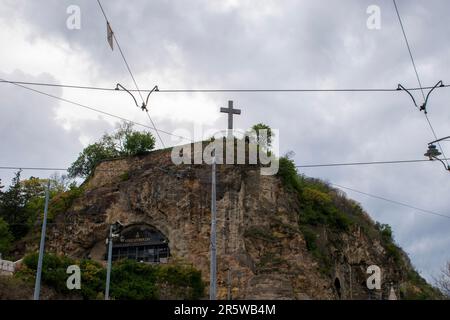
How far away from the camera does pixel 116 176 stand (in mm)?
41969

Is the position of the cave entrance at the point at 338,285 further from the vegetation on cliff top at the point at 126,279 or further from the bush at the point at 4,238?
the bush at the point at 4,238

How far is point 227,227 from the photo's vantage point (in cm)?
3603

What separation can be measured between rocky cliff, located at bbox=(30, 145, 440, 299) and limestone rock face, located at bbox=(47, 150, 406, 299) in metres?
0.06

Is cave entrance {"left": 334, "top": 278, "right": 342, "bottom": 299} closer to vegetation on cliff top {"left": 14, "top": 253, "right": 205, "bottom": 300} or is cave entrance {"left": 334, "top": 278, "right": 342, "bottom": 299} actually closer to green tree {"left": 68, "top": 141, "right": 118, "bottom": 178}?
vegetation on cliff top {"left": 14, "top": 253, "right": 205, "bottom": 300}

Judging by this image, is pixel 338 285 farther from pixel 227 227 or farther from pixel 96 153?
pixel 96 153

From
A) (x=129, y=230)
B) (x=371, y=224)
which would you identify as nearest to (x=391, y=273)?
(x=371, y=224)

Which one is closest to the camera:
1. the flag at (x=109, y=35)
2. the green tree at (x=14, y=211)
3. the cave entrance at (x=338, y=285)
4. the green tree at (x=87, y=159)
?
the flag at (x=109, y=35)

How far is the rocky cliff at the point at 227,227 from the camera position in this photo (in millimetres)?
34938

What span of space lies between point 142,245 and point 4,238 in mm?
9841

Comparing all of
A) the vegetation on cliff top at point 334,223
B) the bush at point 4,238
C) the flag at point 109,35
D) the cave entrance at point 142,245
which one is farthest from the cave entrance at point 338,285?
the flag at point 109,35

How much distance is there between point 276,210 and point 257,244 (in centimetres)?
316

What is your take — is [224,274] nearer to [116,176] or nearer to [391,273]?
[116,176]

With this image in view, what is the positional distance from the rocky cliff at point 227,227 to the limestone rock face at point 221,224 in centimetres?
6

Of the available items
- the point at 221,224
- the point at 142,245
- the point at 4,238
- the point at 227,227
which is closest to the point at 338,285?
the point at 227,227
